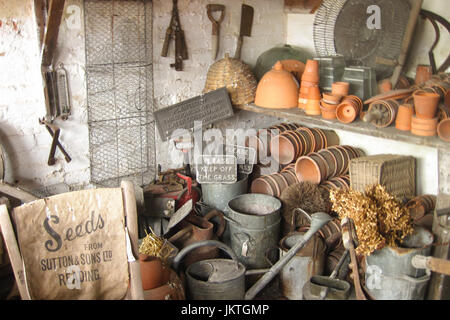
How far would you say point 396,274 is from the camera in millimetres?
2449

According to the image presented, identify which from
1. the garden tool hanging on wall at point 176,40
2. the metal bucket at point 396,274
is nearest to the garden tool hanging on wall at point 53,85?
the garden tool hanging on wall at point 176,40

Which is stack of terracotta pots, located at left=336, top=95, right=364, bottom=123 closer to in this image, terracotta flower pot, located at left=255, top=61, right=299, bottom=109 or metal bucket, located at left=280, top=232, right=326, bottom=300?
terracotta flower pot, located at left=255, top=61, right=299, bottom=109

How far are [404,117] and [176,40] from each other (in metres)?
1.91

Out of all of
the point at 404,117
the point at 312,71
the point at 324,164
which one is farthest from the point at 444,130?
the point at 312,71

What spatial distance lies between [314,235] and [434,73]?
1566 mm

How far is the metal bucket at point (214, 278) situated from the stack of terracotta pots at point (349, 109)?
1.27 metres

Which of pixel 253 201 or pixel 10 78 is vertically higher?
→ pixel 10 78

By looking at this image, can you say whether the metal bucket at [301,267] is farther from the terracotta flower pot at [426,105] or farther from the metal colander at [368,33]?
the metal colander at [368,33]

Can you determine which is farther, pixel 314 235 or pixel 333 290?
pixel 314 235

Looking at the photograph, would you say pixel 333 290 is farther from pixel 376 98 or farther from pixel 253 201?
pixel 376 98

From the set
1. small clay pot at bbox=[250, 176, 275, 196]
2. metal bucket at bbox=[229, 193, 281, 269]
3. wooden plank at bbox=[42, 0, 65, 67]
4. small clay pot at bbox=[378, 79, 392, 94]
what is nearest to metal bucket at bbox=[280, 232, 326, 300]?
metal bucket at bbox=[229, 193, 281, 269]

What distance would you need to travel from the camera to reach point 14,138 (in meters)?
2.96
